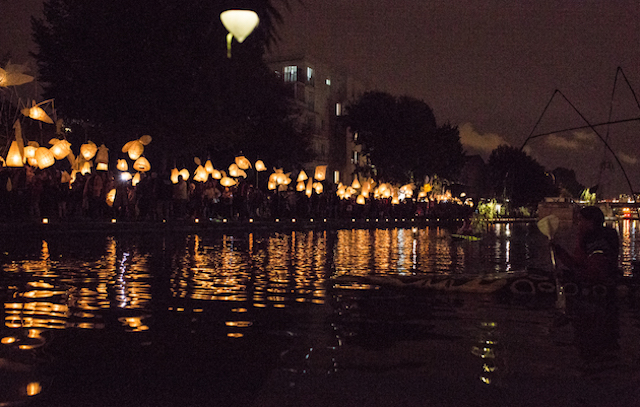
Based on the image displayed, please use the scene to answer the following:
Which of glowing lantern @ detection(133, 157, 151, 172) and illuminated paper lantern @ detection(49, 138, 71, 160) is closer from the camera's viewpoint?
illuminated paper lantern @ detection(49, 138, 71, 160)

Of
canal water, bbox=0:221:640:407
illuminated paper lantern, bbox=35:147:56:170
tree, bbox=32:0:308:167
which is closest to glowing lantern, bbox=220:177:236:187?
tree, bbox=32:0:308:167

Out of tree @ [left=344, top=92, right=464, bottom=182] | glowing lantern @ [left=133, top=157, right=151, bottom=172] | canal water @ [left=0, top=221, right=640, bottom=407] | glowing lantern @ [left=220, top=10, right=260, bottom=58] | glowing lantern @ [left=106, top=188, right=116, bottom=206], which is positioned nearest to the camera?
canal water @ [left=0, top=221, right=640, bottom=407]

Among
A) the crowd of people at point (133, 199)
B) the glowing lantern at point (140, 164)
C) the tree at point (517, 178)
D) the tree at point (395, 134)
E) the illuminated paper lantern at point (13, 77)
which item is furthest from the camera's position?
the tree at point (517, 178)

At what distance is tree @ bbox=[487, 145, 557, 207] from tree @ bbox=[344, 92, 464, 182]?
3521 cm

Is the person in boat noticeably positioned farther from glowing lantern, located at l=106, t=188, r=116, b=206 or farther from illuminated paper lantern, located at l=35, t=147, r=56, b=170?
illuminated paper lantern, located at l=35, t=147, r=56, b=170

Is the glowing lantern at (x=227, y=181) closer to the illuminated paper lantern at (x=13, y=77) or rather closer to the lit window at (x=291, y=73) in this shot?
the illuminated paper lantern at (x=13, y=77)

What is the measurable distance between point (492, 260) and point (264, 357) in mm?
12723

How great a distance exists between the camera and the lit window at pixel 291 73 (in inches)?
2968

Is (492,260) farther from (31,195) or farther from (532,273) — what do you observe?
(31,195)

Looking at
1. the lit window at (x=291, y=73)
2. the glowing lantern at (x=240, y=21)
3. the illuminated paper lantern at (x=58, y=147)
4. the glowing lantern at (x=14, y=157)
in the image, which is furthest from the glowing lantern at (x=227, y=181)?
the lit window at (x=291, y=73)

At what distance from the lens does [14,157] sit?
26453 mm

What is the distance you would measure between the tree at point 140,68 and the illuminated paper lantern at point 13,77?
29.6 ft

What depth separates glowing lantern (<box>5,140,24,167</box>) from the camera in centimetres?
2638

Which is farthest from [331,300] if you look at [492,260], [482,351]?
[492,260]
